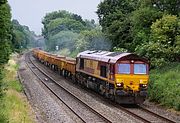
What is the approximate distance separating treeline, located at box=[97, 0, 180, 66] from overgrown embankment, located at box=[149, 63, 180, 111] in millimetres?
1002

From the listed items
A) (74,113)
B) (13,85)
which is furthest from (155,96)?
(13,85)

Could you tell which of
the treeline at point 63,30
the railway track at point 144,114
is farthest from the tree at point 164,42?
the treeline at point 63,30

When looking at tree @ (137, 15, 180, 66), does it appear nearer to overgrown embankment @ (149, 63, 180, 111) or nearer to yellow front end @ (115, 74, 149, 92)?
overgrown embankment @ (149, 63, 180, 111)

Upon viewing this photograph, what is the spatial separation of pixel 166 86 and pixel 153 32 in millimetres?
6498

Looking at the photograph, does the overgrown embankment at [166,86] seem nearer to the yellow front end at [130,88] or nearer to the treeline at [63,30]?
the yellow front end at [130,88]

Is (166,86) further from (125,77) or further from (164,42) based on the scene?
(164,42)

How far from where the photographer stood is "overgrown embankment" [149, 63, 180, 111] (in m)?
24.5

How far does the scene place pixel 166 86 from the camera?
26.2 metres

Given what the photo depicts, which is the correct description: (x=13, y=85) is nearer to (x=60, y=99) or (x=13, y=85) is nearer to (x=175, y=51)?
(x=60, y=99)

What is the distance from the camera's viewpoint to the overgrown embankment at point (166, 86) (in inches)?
963

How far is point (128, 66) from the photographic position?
25.5m

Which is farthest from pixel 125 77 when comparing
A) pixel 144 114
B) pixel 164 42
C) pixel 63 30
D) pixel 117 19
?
pixel 63 30

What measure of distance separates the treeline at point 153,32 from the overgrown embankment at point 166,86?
3.29 ft

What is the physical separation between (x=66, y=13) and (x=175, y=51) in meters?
136
